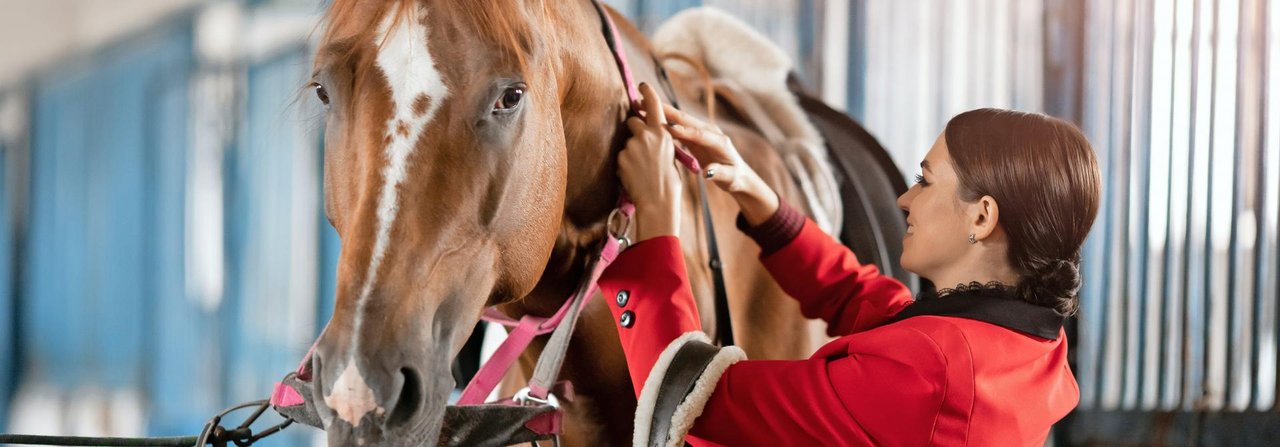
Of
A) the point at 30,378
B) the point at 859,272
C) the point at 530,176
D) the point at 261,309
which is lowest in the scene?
the point at 30,378

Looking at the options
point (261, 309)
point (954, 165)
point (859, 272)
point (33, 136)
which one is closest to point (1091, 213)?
point (954, 165)

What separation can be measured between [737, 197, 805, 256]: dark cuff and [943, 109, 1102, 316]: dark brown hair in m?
0.26

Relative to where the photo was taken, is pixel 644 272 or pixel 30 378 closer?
pixel 644 272

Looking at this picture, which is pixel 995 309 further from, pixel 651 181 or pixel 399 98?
pixel 399 98

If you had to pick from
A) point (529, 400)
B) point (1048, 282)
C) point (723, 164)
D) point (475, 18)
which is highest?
point (475, 18)

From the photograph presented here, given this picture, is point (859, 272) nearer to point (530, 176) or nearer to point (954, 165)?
point (954, 165)

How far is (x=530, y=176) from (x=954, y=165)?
0.37m

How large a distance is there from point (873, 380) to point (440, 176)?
370 millimetres

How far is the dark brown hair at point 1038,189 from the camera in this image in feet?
2.35

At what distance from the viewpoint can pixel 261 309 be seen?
1.84 metres

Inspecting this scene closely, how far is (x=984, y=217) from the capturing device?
729 millimetres

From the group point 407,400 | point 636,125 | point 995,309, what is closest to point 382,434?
point 407,400

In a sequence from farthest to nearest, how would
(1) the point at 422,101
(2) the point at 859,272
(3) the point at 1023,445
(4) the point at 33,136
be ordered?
(4) the point at 33,136 → (2) the point at 859,272 → (3) the point at 1023,445 → (1) the point at 422,101

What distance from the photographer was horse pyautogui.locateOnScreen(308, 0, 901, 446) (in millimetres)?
587
